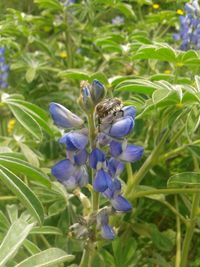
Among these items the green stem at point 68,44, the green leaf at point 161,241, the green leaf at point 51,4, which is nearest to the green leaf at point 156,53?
the green leaf at point 161,241

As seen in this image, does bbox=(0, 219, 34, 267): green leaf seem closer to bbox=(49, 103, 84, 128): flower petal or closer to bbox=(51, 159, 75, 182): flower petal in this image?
bbox=(51, 159, 75, 182): flower petal

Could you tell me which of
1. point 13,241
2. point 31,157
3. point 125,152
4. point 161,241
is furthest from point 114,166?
point 161,241

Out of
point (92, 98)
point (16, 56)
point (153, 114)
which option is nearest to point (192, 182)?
point (153, 114)

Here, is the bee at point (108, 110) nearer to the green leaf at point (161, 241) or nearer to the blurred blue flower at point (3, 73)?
the green leaf at point (161, 241)

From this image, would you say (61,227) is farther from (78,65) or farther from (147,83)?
(78,65)

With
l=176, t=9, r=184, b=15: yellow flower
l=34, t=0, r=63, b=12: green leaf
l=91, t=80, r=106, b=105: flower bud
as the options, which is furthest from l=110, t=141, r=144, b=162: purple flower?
l=176, t=9, r=184, b=15: yellow flower
